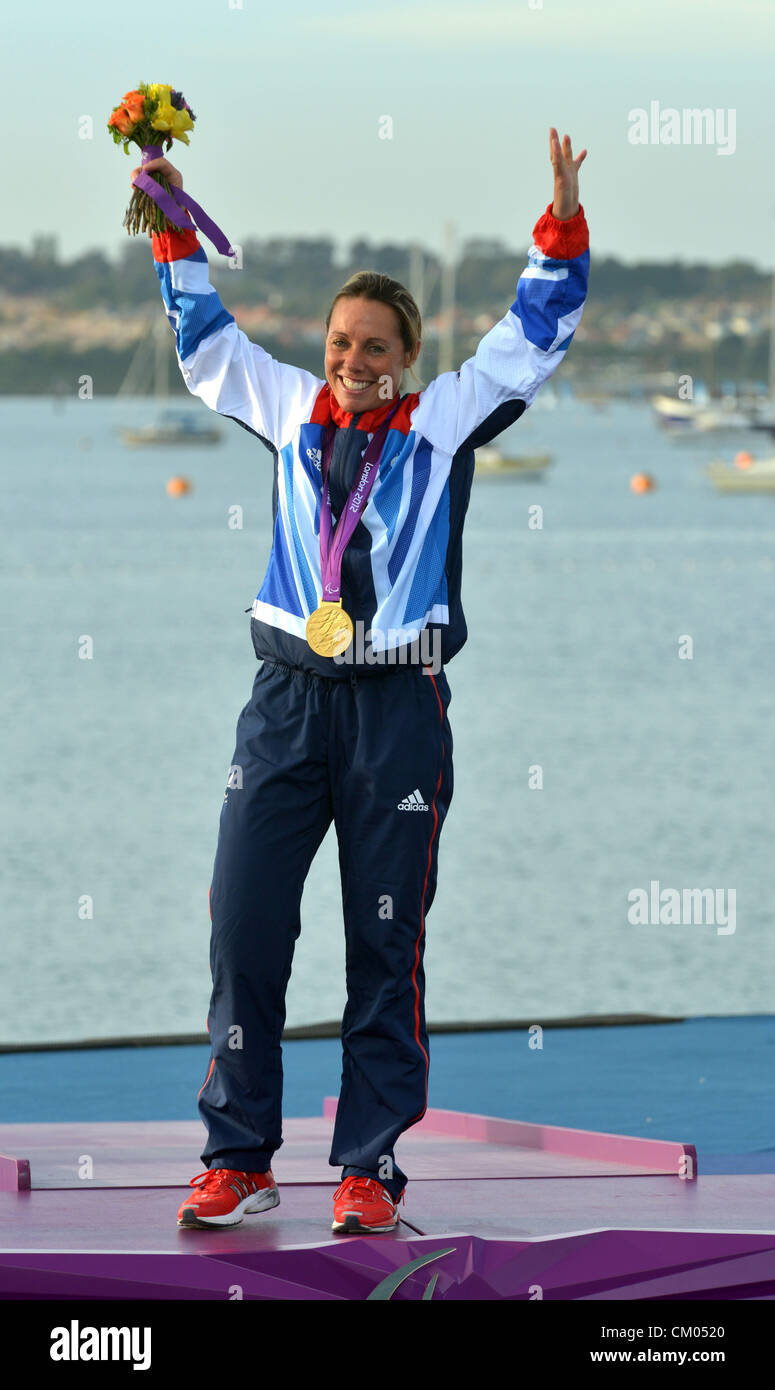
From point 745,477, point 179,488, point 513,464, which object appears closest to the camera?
point 745,477

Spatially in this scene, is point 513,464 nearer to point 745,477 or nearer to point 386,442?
point 745,477

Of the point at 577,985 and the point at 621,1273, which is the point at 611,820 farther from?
the point at 621,1273

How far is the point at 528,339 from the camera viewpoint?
12.4ft

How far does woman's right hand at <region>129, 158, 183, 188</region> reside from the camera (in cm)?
380

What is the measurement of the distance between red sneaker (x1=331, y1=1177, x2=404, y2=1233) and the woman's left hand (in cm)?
158

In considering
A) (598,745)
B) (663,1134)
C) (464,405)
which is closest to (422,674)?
(464,405)

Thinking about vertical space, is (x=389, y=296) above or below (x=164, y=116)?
below

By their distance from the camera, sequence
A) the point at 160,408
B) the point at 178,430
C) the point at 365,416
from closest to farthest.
Answer: the point at 365,416 → the point at 178,430 → the point at 160,408

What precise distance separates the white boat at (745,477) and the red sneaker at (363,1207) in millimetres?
57265

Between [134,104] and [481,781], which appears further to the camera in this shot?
[481,781]

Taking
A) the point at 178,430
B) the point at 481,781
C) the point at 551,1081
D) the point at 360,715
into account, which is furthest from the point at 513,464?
the point at 360,715

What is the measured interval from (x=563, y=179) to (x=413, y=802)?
1.03 metres

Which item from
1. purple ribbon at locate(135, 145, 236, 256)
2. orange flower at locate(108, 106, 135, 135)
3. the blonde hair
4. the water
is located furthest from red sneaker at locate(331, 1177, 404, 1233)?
the water

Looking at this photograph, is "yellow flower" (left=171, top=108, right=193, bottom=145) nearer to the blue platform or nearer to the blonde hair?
the blonde hair
